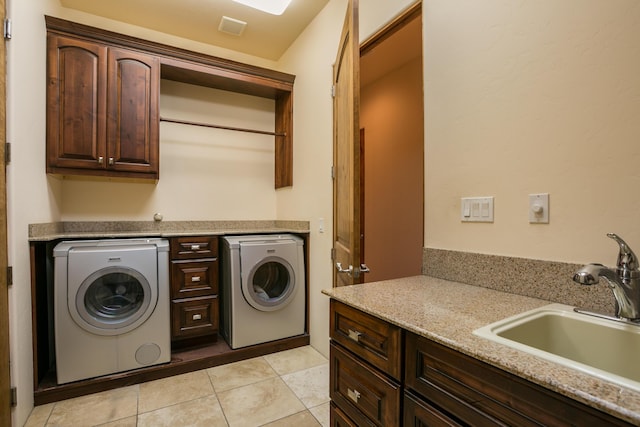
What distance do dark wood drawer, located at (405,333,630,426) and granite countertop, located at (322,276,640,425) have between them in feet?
0.10

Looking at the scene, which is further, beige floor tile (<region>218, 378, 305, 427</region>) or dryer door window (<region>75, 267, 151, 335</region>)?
dryer door window (<region>75, 267, 151, 335</region>)

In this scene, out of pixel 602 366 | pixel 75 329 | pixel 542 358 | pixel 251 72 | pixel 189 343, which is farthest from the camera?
pixel 251 72

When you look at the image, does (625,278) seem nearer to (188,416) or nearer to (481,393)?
(481,393)

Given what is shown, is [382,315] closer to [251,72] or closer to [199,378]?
[199,378]

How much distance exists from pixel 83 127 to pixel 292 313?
2.11 metres

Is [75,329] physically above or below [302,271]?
below

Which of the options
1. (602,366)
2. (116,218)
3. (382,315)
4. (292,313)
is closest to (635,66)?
(602,366)

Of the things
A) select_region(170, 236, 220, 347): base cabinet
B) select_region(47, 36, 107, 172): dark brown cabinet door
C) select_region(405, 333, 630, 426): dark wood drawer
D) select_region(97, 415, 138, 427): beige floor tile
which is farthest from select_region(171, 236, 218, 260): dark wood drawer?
select_region(405, 333, 630, 426): dark wood drawer

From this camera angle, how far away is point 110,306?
2100 mm

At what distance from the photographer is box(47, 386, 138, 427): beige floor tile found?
1725 millimetres

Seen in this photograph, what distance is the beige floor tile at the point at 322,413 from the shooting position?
5.66 feet

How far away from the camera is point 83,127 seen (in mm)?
2221

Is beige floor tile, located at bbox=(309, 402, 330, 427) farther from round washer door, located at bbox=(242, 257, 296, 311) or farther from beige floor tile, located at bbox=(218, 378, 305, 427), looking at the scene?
round washer door, located at bbox=(242, 257, 296, 311)

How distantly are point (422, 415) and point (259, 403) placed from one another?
1373 mm
